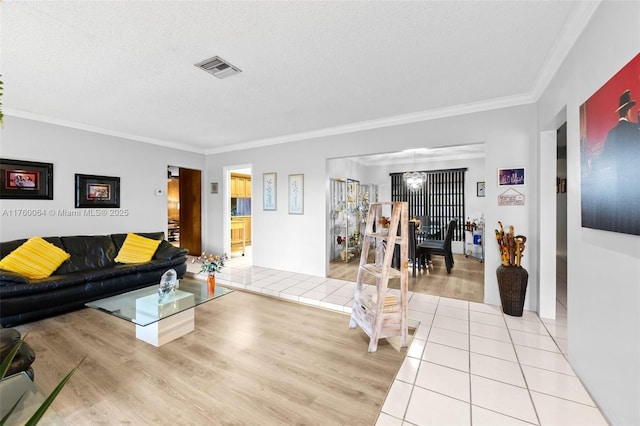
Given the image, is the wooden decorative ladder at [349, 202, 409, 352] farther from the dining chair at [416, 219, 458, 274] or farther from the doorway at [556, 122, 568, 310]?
the doorway at [556, 122, 568, 310]

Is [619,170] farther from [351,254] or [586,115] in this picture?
[351,254]

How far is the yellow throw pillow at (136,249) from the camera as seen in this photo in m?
4.21

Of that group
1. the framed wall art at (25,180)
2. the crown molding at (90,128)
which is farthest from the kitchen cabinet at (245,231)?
the framed wall art at (25,180)

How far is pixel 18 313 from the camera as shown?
2.89m

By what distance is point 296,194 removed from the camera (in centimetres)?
499

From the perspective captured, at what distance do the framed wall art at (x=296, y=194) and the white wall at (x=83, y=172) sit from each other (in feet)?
8.23

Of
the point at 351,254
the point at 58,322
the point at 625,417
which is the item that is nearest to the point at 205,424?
the point at 625,417

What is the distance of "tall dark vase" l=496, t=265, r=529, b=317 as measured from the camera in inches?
120

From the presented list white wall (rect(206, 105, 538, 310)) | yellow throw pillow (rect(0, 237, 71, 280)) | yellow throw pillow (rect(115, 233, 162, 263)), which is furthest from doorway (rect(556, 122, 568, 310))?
yellow throw pillow (rect(0, 237, 71, 280))

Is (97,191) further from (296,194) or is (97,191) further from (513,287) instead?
(513,287)

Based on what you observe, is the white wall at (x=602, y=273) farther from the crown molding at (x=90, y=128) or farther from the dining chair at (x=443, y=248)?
the crown molding at (x=90, y=128)

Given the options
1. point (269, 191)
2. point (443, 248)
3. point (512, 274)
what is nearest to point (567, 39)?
point (512, 274)

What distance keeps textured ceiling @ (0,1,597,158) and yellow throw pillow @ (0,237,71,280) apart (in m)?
1.79

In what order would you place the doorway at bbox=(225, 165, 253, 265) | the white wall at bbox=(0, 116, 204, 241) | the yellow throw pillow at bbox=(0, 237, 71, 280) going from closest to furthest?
the yellow throw pillow at bbox=(0, 237, 71, 280), the white wall at bbox=(0, 116, 204, 241), the doorway at bbox=(225, 165, 253, 265)
